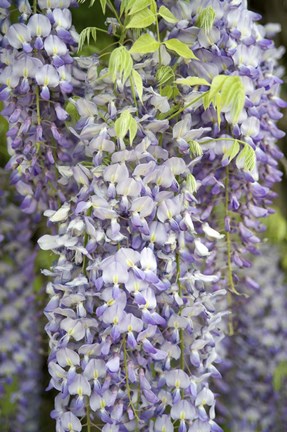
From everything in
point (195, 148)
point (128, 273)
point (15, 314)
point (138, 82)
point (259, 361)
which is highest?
point (138, 82)

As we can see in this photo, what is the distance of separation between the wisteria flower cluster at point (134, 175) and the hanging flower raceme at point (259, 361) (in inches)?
52.1

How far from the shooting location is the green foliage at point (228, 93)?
1.39 metres

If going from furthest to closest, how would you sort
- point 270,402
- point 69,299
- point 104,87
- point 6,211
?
1. point 270,402
2. point 6,211
3. point 104,87
4. point 69,299

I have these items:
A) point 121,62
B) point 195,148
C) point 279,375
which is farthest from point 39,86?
point 279,375

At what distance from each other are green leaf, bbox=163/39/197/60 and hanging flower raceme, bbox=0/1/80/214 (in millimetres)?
196

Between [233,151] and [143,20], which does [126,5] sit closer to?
[143,20]

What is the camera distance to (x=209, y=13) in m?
1.47

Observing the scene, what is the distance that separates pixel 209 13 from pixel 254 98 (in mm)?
205

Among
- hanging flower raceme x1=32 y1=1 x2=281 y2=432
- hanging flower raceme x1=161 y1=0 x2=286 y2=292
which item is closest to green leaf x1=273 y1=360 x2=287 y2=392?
hanging flower raceme x1=161 y1=0 x2=286 y2=292

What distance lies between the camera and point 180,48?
1.42 m

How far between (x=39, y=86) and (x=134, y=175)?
26 centimetres

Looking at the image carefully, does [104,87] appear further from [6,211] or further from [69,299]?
[6,211]

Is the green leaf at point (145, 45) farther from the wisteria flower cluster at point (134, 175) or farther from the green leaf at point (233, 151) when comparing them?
the green leaf at point (233, 151)

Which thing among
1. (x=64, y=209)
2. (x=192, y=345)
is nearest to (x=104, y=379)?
(x=192, y=345)
